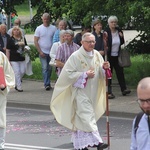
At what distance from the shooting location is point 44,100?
15.9 meters

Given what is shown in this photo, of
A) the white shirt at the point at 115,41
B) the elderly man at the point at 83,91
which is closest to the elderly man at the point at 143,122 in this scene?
the elderly man at the point at 83,91

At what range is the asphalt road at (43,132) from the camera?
11.1 metres

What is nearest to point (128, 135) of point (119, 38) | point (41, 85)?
point (119, 38)

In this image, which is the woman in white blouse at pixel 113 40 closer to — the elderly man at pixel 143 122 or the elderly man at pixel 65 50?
the elderly man at pixel 65 50

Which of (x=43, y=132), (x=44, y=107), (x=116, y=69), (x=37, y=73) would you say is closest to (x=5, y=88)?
(x=43, y=132)

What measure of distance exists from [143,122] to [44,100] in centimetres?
1072

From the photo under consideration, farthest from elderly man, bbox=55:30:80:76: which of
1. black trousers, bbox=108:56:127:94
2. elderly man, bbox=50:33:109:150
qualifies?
black trousers, bbox=108:56:127:94

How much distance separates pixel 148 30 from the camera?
53.1 feet

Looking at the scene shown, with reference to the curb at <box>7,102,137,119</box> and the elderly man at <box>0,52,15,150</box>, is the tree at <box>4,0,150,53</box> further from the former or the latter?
the elderly man at <box>0,52,15,150</box>

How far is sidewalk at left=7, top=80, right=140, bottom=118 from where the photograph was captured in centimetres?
1423

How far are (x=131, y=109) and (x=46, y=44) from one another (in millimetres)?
3800

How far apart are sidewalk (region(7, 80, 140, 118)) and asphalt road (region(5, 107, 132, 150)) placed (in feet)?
0.96

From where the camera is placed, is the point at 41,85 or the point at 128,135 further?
the point at 41,85

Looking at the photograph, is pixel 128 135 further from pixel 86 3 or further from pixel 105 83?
pixel 86 3
